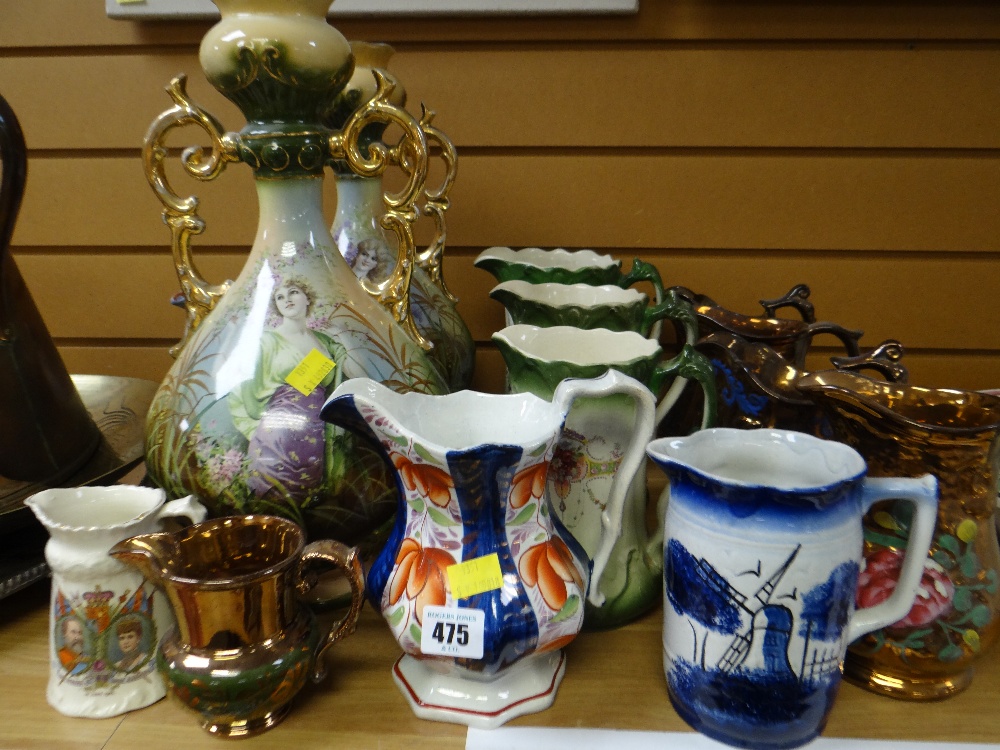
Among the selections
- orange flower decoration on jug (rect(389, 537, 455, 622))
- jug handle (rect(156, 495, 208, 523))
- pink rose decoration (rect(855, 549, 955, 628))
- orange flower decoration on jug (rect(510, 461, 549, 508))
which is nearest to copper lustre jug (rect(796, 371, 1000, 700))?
pink rose decoration (rect(855, 549, 955, 628))

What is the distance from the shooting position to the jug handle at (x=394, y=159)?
75cm

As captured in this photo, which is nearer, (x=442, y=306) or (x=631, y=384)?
(x=631, y=384)

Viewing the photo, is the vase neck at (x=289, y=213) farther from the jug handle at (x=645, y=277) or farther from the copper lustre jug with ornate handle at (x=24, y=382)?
the jug handle at (x=645, y=277)

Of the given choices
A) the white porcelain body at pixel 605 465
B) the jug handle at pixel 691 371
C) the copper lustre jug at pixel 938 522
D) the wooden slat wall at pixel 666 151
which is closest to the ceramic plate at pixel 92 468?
the wooden slat wall at pixel 666 151

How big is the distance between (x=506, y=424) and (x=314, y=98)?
0.38 m

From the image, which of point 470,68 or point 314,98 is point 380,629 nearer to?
point 314,98

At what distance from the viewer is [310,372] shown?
2.39 feet

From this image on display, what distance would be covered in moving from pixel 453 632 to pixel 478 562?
60 millimetres

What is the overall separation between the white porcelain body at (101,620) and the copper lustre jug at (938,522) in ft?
2.00

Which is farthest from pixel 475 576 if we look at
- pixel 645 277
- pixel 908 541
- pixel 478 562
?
pixel 645 277

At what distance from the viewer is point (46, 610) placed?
815 millimetres

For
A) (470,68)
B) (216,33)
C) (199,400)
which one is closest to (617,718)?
(199,400)

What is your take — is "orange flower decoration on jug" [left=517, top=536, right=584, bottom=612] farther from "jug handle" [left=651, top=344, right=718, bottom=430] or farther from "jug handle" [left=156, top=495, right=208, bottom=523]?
"jug handle" [left=156, top=495, right=208, bottom=523]

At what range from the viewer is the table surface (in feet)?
2.04
